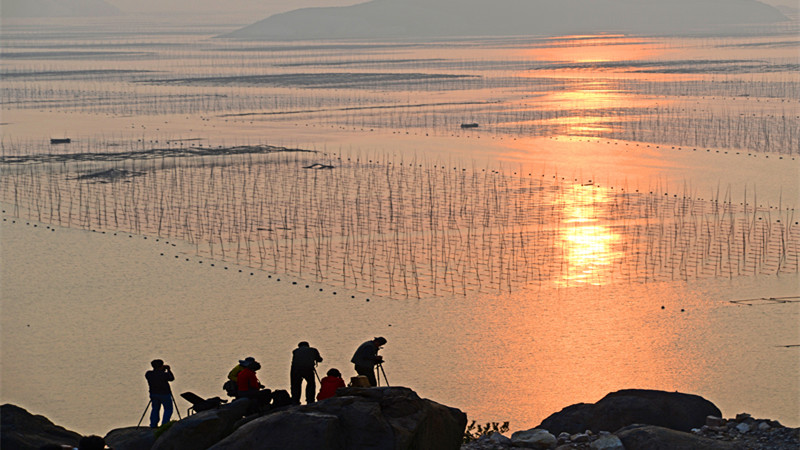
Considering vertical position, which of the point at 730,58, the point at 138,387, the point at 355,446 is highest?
the point at 730,58

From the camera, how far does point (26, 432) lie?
16.5 meters

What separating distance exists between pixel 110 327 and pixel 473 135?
95.2 ft

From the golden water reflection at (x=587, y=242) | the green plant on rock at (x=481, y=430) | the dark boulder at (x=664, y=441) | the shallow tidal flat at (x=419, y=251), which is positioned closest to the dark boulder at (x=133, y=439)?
the green plant on rock at (x=481, y=430)

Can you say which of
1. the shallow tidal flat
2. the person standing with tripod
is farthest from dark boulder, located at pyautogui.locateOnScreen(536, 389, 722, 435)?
the person standing with tripod

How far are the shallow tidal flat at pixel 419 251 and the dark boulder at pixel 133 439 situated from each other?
192 inches

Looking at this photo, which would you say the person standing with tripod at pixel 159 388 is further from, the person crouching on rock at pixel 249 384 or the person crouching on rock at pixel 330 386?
the person crouching on rock at pixel 330 386

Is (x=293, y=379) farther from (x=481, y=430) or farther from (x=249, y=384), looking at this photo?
(x=481, y=430)

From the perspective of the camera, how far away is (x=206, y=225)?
116 feet

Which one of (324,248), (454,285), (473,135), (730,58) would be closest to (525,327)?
(454,285)

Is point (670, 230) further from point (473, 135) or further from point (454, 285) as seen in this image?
point (473, 135)

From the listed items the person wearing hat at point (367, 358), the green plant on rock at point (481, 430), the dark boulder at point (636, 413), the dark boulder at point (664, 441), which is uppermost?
the person wearing hat at point (367, 358)

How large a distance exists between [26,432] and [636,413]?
8.78 m

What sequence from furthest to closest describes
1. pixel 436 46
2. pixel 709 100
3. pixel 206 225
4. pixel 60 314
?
1. pixel 436 46
2. pixel 709 100
3. pixel 206 225
4. pixel 60 314

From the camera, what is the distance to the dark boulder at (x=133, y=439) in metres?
16.2
